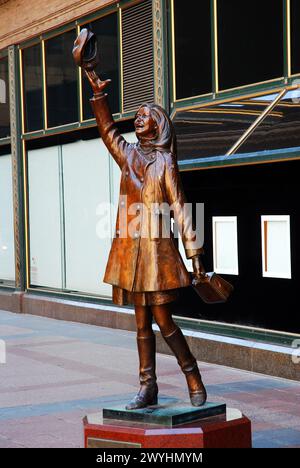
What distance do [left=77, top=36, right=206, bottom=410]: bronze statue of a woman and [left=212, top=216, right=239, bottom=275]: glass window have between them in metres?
4.60

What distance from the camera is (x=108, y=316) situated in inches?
559

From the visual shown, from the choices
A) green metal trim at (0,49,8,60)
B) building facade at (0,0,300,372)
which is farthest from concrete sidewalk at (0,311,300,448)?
green metal trim at (0,49,8,60)

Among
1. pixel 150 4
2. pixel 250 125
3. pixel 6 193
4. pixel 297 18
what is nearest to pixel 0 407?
pixel 250 125

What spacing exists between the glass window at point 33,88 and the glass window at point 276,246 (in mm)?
7222

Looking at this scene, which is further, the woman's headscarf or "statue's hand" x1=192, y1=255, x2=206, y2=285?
the woman's headscarf

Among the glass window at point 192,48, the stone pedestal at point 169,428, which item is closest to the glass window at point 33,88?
the glass window at point 192,48

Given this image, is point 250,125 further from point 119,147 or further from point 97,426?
point 97,426

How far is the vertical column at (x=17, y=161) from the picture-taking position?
17.1 m

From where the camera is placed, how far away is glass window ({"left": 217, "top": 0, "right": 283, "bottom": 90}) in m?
10.2

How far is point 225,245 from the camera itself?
36.1 feet

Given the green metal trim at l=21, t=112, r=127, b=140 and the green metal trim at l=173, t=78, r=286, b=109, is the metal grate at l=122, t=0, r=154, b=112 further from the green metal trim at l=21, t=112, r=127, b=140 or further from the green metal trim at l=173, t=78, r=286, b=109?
the green metal trim at l=173, t=78, r=286, b=109

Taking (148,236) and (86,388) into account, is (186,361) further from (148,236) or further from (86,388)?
(86,388)

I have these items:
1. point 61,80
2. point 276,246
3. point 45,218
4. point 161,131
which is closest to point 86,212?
point 45,218

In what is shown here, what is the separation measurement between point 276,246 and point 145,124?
424 centimetres
